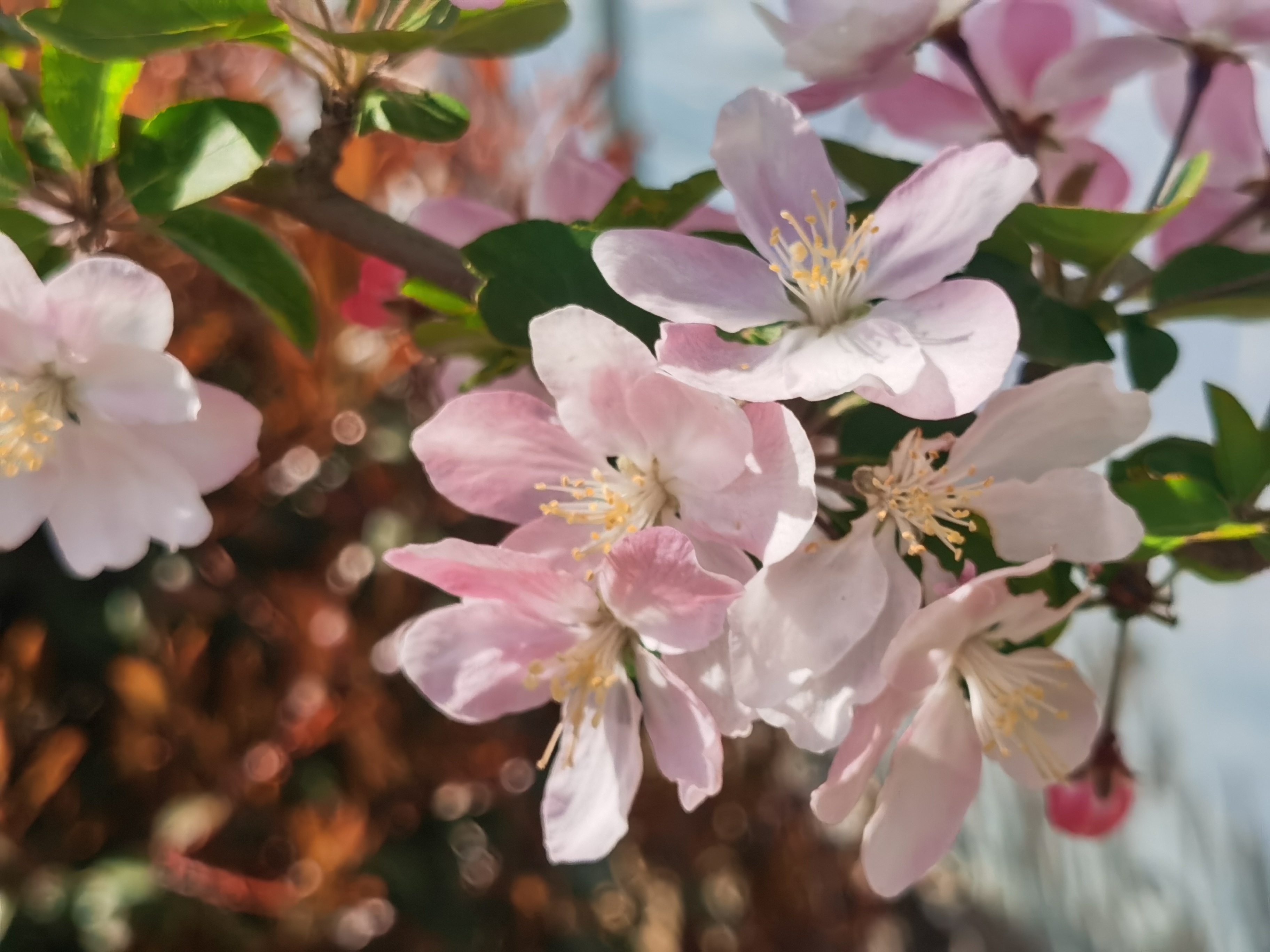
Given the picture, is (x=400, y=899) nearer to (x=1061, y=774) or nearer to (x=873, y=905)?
(x=873, y=905)

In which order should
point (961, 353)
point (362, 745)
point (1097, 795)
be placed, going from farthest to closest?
point (362, 745) < point (1097, 795) < point (961, 353)

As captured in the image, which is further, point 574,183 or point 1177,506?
point 574,183

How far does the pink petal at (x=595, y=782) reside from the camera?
341 mm

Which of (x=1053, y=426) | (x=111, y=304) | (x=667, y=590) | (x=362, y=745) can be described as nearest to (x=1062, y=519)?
(x=1053, y=426)

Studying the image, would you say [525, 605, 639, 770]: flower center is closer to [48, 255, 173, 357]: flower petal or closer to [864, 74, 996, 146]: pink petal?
[48, 255, 173, 357]: flower petal

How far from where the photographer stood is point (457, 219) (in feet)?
1.54

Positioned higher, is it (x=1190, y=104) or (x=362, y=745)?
(x=1190, y=104)

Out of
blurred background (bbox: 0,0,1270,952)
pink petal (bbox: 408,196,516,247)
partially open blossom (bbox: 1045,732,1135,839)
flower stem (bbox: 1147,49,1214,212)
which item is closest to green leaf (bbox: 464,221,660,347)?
pink petal (bbox: 408,196,516,247)

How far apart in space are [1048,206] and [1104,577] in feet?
0.52

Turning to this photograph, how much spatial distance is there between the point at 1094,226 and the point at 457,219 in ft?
1.00

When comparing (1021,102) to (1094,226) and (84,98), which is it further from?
(84,98)

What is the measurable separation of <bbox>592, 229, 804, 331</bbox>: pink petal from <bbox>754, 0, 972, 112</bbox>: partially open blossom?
91 mm

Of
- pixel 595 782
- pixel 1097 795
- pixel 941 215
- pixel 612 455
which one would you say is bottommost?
pixel 1097 795

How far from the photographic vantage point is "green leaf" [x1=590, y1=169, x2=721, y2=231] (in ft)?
1.21
